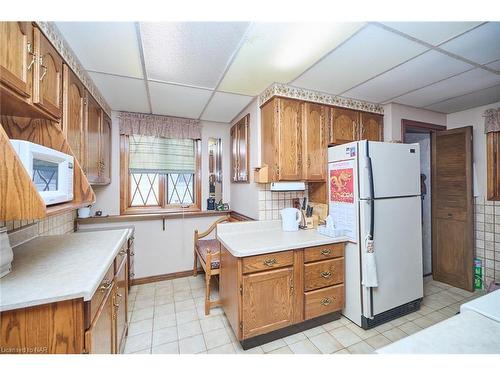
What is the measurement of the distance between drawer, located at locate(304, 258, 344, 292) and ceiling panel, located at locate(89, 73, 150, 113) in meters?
2.31

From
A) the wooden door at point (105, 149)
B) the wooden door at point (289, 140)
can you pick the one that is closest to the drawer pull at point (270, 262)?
the wooden door at point (289, 140)

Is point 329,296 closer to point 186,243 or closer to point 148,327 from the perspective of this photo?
point 148,327

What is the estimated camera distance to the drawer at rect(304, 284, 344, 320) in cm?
179

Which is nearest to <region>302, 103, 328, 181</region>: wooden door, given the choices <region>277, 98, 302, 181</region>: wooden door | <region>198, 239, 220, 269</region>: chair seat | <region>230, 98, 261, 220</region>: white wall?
<region>277, 98, 302, 181</region>: wooden door

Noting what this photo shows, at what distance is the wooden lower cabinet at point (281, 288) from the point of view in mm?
1598

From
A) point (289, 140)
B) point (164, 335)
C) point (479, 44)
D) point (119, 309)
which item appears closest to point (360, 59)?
point (479, 44)

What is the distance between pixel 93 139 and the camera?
6.41 feet

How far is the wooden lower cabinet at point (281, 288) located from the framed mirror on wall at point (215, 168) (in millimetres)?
1476

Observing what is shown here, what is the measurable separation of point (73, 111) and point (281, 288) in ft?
6.82

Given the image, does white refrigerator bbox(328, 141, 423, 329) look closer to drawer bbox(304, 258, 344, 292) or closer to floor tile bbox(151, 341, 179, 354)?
drawer bbox(304, 258, 344, 292)

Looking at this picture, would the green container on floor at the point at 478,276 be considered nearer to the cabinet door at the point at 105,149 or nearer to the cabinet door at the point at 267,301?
the cabinet door at the point at 267,301

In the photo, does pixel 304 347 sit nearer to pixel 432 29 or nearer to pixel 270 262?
pixel 270 262

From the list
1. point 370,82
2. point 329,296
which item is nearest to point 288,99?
point 370,82

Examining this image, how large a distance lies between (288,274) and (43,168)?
5.55 feet
